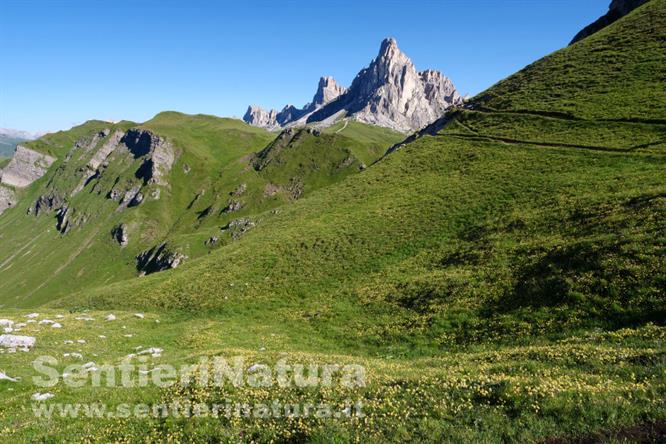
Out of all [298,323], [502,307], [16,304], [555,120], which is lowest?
[16,304]

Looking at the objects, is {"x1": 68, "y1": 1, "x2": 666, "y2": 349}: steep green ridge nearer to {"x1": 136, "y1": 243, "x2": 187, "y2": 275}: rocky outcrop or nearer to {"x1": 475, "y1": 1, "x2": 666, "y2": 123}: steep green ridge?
{"x1": 475, "y1": 1, "x2": 666, "y2": 123}: steep green ridge

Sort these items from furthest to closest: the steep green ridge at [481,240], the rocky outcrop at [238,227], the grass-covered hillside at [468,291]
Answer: the rocky outcrop at [238,227] → the steep green ridge at [481,240] → the grass-covered hillside at [468,291]

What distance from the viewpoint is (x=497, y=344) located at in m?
21.5

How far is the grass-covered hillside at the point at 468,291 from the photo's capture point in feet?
37.4

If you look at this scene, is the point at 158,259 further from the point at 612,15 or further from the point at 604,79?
the point at 612,15

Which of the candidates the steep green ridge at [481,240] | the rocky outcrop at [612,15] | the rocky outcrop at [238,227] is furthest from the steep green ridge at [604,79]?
the rocky outcrop at [238,227]

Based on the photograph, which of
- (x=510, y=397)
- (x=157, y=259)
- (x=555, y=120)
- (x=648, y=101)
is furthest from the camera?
(x=157, y=259)

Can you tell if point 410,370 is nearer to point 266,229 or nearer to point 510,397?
point 510,397

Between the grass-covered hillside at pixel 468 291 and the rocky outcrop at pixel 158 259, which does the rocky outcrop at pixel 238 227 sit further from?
the grass-covered hillside at pixel 468 291

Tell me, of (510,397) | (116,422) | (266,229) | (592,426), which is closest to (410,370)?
(510,397)

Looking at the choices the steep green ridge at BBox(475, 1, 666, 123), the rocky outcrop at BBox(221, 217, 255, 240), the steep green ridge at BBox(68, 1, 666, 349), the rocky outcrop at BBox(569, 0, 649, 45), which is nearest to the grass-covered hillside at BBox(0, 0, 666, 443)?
the steep green ridge at BBox(68, 1, 666, 349)

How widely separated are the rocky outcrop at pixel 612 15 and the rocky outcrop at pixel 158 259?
159263mm

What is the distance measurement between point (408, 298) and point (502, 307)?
27.6 feet

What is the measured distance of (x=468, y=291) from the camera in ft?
94.1
